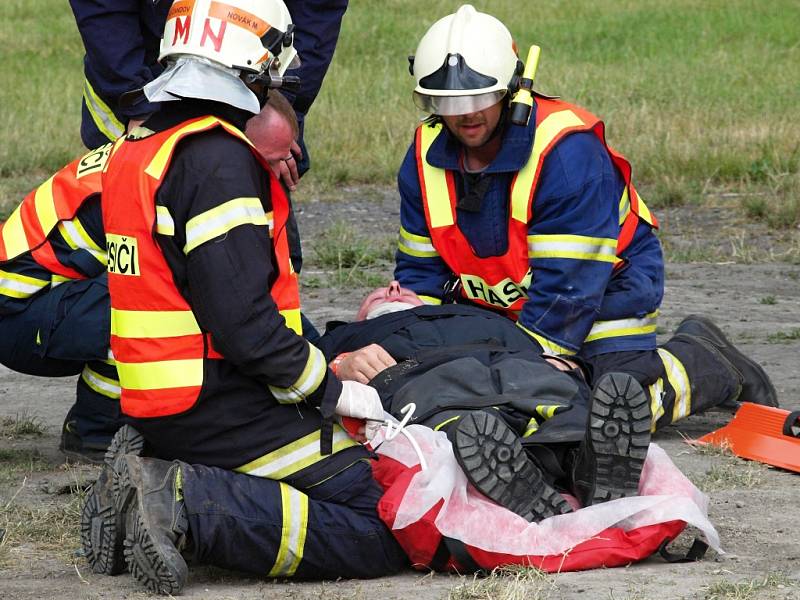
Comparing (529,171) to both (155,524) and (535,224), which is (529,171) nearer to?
(535,224)

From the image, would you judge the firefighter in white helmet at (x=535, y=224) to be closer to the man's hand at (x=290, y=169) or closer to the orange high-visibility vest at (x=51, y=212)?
the man's hand at (x=290, y=169)

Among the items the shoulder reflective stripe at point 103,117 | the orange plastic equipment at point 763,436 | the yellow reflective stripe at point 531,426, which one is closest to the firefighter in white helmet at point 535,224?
the orange plastic equipment at point 763,436

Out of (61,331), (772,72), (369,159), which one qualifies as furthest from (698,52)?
(61,331)

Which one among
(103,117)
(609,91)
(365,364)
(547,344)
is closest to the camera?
(365,364)

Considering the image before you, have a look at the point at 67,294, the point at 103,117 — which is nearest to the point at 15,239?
the point at 67,294

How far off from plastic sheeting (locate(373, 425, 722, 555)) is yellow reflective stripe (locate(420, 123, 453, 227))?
166cm

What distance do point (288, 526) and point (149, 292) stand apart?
2.52 feet

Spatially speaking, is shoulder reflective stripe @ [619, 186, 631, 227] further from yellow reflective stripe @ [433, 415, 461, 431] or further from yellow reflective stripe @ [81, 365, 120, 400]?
yellow reflective stripe @ [81, 365, 120, 400]

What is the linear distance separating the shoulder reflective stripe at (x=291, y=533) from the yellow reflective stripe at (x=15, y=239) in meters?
1.71

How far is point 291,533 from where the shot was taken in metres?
3.99

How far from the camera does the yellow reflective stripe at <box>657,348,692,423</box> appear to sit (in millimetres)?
5535

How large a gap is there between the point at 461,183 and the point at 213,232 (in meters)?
2.05

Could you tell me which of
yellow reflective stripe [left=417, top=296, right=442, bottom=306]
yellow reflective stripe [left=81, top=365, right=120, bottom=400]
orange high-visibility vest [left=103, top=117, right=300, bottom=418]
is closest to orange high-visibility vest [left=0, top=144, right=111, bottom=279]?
yellow reflective stripe [left=81, top=365, right=120, bottom=400]

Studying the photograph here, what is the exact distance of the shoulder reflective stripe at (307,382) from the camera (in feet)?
12.9
